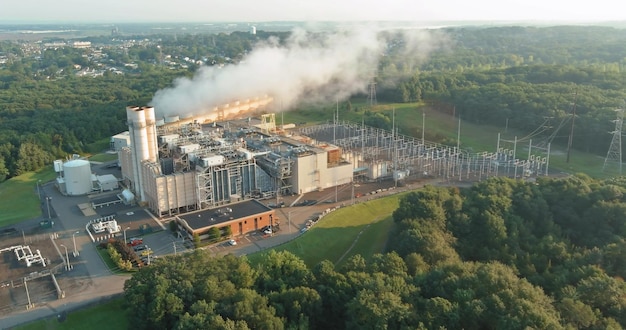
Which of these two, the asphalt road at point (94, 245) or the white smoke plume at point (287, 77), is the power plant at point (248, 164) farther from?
the white smoke plume at point (287, 77)

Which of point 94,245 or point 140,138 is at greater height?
point 140,138

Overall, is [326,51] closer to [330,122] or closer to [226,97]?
[330,122]

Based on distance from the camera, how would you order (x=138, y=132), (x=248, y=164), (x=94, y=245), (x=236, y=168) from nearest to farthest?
1. (x=94, y=245)
2. (x=138, y=132)
3. (x=236, y=168)
4. (x=248, y=164)

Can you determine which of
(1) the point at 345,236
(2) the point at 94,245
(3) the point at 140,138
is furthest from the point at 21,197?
(1) the point at 345,236

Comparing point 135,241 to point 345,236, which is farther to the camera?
point 345,236

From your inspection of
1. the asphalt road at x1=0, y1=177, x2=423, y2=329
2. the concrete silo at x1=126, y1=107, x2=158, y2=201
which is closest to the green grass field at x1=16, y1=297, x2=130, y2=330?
the asphalt road at x1=0, y1=177, x2=423, y2=329

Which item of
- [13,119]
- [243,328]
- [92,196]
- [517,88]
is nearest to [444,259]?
[243,328]

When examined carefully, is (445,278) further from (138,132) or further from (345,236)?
(138,132)
